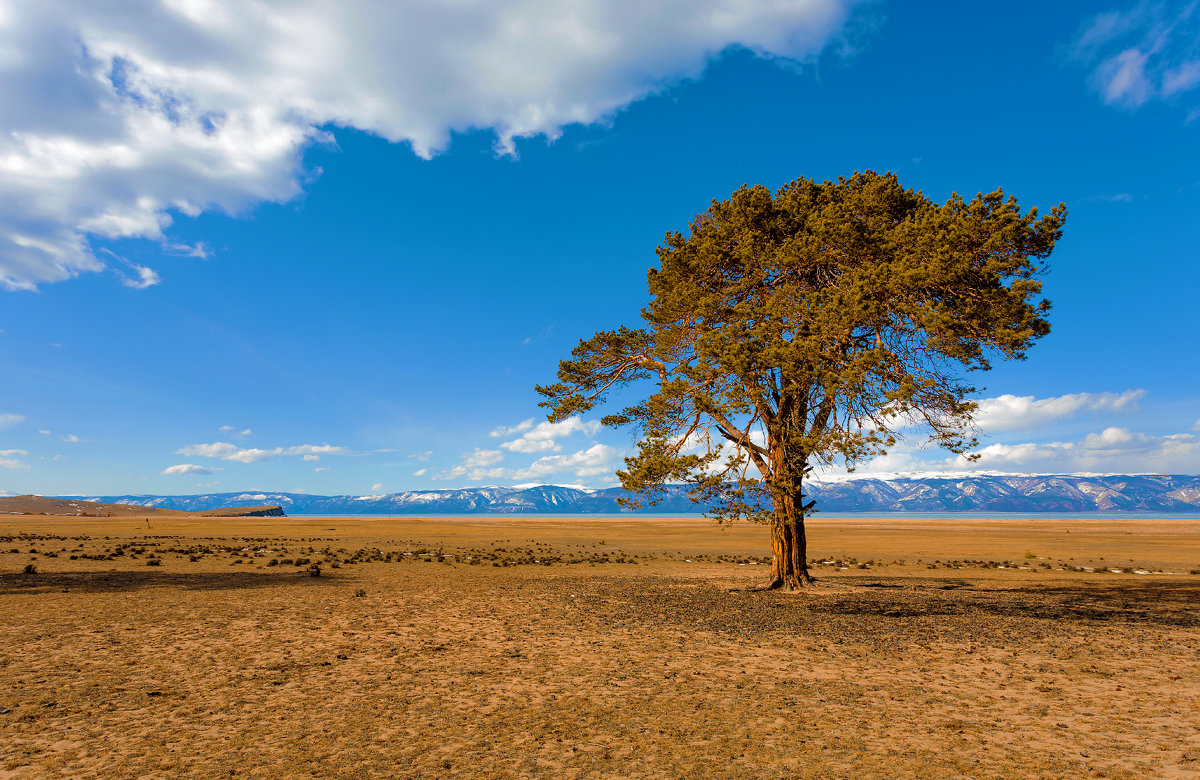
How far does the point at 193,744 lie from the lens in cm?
670

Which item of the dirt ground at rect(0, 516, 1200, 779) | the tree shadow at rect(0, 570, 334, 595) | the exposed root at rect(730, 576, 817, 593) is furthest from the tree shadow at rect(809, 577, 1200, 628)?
the tree shadow at rect(0, 570, 334, 595)

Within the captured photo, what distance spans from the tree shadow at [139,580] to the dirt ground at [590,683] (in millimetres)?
374

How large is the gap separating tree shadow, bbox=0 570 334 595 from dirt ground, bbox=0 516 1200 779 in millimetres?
374

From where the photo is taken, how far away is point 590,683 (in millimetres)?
9445

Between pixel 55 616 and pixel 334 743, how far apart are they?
12.7 m

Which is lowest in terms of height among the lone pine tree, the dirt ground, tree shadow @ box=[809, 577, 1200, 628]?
tree shadow @ box=[809, 577, 1200, 628]

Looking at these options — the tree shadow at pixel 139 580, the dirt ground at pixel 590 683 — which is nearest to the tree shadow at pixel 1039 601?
the dirt ground at pixel 590 683

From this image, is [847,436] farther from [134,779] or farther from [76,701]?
[76,701]

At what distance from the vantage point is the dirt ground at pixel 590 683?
637 cm

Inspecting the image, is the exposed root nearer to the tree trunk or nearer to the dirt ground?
the tree trunk

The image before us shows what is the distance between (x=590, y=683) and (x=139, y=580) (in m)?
21.1

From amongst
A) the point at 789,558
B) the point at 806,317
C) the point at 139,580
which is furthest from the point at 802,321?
the point at 139,580

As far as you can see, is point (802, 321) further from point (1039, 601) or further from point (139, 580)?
point (139, 580)

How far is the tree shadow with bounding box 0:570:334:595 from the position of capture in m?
19.4
